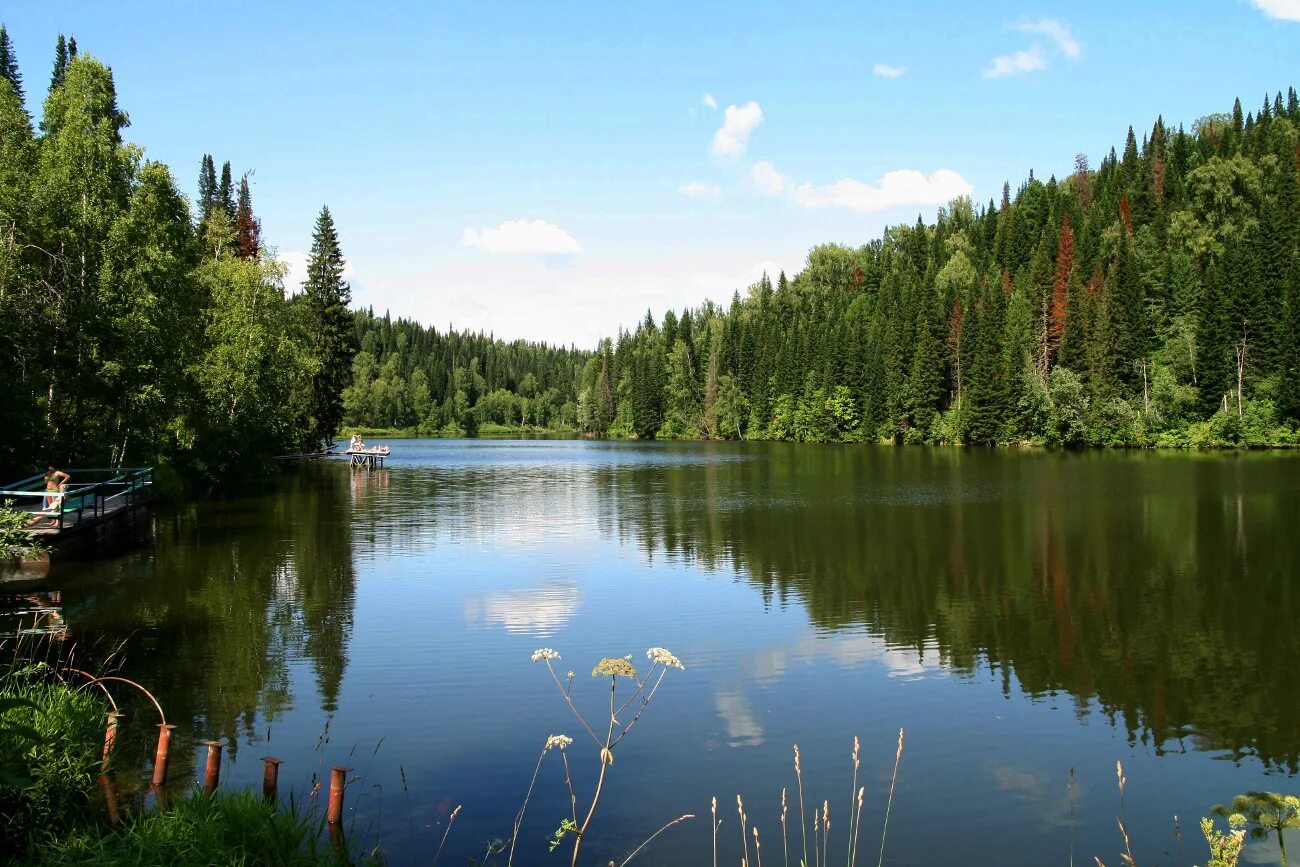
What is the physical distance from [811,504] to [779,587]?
1728 cm

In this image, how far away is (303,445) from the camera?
228ft

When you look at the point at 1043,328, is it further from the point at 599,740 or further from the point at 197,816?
the point at 197,816

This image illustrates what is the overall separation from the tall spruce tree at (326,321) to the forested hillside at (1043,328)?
57.8 metres

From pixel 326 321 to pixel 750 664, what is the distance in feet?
202

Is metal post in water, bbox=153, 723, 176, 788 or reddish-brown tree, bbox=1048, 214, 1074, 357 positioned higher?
reddish-brown tree, bbox=1048, 214, 1074, 357

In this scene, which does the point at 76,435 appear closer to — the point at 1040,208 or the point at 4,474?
the point at 4,474

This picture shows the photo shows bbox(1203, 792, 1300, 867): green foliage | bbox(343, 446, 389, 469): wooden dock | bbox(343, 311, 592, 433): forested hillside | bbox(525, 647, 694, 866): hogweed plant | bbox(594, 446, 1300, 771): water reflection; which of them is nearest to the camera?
bbox(1203, 792, 1300, 867): green foliage

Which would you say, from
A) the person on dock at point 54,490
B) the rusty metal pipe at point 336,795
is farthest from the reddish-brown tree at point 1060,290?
the rusty metal pipe at point 336,795

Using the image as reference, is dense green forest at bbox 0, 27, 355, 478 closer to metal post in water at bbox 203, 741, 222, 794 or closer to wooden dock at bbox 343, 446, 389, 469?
wooden dock at bbox 343, 446, 389, 469

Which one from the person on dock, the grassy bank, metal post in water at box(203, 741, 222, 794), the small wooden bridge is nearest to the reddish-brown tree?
the small wooden bridge

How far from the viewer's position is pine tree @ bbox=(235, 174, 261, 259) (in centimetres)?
7244

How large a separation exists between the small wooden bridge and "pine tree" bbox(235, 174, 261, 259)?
140ft

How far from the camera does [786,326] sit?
429 feet

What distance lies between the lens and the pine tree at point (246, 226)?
72.4 metres
